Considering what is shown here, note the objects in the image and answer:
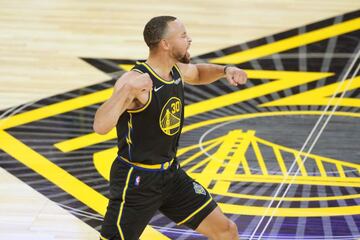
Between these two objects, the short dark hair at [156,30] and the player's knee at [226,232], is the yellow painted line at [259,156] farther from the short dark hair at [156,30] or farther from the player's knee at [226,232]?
the short dark hair at [156,30]

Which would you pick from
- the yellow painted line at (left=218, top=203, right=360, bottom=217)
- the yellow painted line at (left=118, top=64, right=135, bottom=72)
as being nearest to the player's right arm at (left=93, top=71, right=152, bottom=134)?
the yellow painted line at (left=218, top=203, right=360, bottom=217)

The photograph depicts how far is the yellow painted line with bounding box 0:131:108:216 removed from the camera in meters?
5.86

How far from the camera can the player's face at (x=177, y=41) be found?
4.08 meters

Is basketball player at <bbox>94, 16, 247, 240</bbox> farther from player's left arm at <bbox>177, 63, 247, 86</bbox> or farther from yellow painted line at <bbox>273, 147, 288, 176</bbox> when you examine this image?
yellow painted line at <bbox>273, 147, 288, 176</bbox>

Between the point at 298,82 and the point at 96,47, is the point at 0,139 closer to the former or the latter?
the point at 96,47

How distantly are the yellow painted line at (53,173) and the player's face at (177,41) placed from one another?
1.90 meters

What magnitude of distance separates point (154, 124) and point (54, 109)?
3.40m

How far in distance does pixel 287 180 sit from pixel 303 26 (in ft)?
11.2

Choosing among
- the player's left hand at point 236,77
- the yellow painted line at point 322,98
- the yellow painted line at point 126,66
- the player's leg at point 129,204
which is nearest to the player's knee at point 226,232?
the player's leg at point 129,204

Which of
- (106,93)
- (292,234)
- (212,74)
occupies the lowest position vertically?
(292,234)

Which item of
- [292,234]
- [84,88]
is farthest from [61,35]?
[292,234]

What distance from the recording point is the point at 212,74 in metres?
4.62

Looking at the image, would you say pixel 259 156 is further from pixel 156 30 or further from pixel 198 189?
pixel 156 30

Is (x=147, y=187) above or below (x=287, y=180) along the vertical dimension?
above
